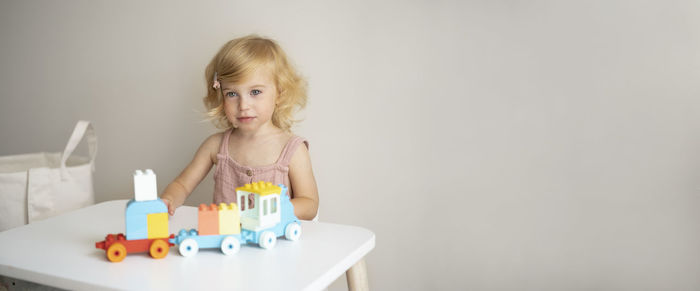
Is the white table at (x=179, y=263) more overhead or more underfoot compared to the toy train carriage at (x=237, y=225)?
more underfoot

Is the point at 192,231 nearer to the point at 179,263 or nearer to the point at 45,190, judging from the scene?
the point at 179,263

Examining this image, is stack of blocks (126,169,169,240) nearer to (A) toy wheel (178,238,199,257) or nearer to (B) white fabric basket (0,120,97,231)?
(A) toy wheel (178,238,199,257)

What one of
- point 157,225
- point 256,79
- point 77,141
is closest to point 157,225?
point 157,225

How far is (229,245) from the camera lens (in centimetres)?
78

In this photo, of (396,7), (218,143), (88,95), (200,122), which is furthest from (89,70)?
(396,7)

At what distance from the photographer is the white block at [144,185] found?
2.55 ft

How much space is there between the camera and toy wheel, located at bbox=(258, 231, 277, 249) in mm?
794

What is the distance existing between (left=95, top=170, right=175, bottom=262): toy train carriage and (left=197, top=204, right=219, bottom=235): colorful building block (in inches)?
2.0

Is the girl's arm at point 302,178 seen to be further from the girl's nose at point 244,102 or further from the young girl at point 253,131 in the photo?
the girl's nose at point 244,102

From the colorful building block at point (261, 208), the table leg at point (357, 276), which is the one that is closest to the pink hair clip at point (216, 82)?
the colorful building block at point (261, 208)

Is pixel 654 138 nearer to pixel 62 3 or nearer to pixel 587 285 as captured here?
pixel 587 285

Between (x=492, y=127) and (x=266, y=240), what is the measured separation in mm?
596

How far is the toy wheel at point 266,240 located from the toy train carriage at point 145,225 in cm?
13

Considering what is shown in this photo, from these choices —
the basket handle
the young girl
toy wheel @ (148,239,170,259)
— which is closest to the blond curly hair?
the young girl
